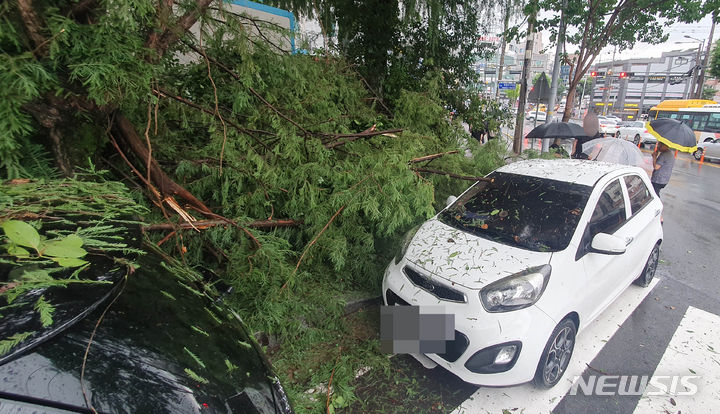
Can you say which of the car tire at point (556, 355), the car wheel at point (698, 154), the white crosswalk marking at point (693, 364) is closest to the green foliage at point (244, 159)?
the car tire at point (556, 355)

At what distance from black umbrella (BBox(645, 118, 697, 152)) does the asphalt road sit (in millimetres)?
1723

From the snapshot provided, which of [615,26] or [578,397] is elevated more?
[615,26]

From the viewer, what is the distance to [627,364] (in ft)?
8.97

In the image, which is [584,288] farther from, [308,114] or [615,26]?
[615,26]

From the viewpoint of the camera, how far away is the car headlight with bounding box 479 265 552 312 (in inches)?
90.8

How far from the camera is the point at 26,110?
78.5 inches

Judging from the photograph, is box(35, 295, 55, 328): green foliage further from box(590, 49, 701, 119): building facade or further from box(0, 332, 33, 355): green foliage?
box(590, 49, 701, 119): building facade

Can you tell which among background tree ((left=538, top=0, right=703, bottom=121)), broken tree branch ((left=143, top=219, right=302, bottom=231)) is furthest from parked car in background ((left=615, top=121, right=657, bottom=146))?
broken tree branch ((left=143, top=219, right=302, bottom=231))

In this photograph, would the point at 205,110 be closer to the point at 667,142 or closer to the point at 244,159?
the point at 244,159

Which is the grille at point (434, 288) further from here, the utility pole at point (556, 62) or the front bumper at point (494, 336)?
the utility pole at point (556, 62)

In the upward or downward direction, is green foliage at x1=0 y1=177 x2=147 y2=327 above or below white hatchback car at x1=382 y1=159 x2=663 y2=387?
above

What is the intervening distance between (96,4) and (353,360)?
303 centimetres

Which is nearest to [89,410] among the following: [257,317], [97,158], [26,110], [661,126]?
[257,317]

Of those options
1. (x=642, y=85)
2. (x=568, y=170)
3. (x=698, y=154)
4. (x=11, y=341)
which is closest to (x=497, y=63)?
(x=698, y=154)
